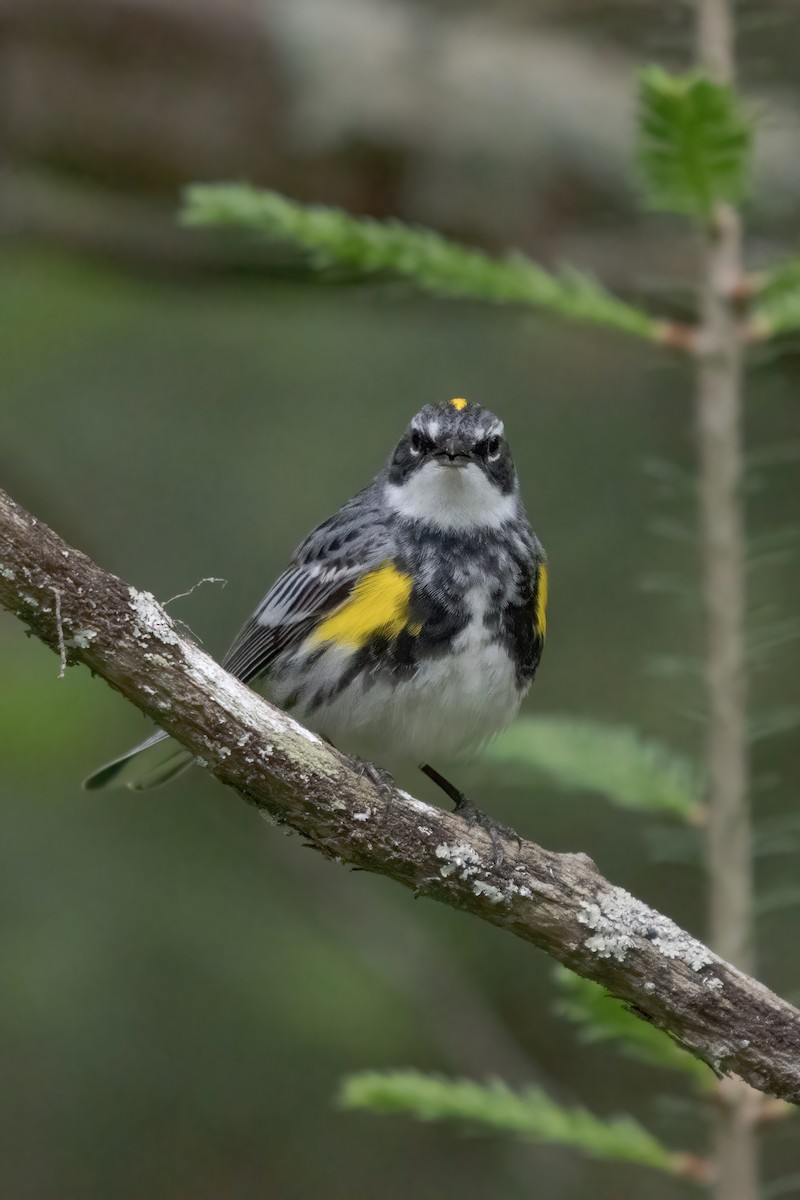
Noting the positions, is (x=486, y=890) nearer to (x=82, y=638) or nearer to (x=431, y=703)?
(x=82, y=638)

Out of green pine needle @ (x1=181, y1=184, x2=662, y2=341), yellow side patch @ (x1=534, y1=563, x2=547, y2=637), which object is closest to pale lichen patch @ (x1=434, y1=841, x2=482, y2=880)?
green pine needle @ (x1=181, y1=184, x2=662, y2=341)

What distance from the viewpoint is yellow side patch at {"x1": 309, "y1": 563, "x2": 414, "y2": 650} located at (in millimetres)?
3971

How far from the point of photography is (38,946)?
6.56 m

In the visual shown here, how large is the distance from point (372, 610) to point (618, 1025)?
1.32 m

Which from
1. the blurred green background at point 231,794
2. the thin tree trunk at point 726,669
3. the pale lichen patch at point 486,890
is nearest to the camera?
the pale lichen patch at point 486,890

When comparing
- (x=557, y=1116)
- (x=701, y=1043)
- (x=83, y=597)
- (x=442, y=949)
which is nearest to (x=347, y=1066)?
(x=442, y=949)

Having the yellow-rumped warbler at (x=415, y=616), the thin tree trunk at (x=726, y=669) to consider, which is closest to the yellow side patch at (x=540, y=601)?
the yellow-rumped warbler at (x=415, y=616)

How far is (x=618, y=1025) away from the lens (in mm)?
3174

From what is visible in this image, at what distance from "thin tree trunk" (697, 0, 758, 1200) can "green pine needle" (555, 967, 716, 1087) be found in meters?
0.13

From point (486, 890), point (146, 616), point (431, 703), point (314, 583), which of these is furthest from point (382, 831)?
point (314, 583)

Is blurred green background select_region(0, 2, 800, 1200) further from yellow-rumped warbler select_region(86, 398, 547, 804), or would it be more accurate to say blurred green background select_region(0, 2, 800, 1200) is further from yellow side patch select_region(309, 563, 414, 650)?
yellow side patch select_region(309, 563, 414, 650)

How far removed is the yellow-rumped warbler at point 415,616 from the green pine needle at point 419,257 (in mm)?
913

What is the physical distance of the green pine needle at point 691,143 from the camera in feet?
10.2

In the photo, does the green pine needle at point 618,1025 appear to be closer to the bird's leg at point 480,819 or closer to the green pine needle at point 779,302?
the bird's leg at point 480,819
